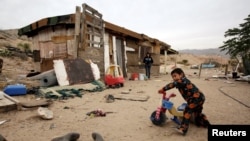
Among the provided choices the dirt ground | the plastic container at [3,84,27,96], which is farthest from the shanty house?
the dirt ground

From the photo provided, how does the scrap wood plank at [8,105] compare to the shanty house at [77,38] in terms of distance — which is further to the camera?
the shanty house at [77,38]

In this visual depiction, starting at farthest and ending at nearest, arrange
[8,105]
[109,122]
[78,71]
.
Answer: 1. [78,71]
2. [8,105]
3. [109,122]

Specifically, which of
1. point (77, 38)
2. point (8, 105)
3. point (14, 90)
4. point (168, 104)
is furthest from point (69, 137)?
point (77, 38)

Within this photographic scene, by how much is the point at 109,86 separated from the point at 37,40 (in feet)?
18.5

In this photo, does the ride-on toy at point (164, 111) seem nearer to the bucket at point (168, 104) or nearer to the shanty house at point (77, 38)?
the bucket at point (168, 104)

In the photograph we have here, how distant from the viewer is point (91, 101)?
5.56 metres

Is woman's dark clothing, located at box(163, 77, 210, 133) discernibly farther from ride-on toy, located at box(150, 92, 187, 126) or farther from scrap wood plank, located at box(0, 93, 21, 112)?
scrap wood plank, located at box(0, 93, 21, 112)

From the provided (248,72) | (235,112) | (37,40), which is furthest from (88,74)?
(248,72)

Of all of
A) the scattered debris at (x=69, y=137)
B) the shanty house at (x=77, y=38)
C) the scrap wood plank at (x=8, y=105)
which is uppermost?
the shanty house at (x=77, y=38)

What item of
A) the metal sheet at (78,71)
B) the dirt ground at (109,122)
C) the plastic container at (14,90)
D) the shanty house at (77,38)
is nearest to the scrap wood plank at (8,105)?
the dirt ground at (109,122)

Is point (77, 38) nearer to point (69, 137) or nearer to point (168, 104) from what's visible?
point (168, 104)

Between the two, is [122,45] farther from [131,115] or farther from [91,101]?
[131,115]

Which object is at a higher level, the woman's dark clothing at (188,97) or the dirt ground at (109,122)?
the woman's dark clothing at (188,97)

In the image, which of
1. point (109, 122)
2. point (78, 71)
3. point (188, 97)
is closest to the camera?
point (188, 97)
